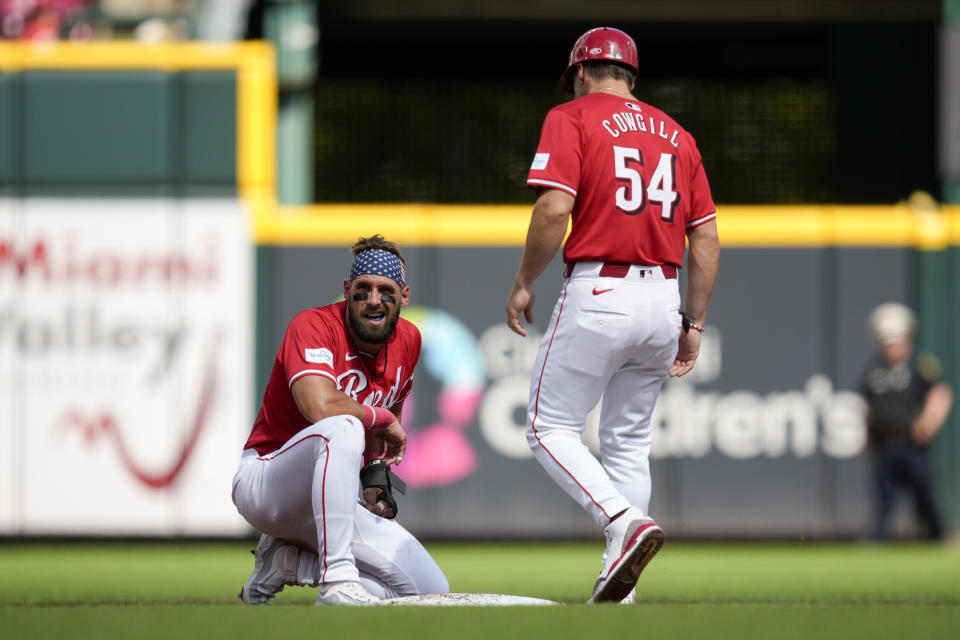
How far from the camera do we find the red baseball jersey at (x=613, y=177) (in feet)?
16.6

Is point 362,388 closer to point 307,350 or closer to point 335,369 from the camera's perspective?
point 335,369

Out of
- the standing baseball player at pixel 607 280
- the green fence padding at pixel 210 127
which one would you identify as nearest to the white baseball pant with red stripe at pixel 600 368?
the standing baseball player at pixel 607 280

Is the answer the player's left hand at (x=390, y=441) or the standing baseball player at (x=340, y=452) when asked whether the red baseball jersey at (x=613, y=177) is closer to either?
the standing baseball player at (x=340, y=452)

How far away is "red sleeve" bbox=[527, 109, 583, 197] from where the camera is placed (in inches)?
198

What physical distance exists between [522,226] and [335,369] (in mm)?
5547

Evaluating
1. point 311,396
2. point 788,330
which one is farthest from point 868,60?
point 311,396

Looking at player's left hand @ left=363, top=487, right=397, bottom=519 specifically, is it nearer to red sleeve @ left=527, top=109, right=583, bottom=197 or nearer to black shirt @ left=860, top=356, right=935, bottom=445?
red sleeve @ left=527, top=109, right=583, bottom=197

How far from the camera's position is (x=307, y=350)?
497 centimetres

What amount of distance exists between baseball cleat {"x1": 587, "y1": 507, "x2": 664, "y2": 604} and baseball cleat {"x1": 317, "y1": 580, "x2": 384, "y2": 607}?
0.80 m

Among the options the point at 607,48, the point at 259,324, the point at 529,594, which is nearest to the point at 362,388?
the point at 607,48

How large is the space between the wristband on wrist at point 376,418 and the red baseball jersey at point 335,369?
0.58ft

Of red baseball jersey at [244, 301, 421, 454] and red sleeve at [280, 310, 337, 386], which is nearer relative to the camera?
red sleeve at [280, 310, 337, 386]

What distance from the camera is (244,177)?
34.3ft

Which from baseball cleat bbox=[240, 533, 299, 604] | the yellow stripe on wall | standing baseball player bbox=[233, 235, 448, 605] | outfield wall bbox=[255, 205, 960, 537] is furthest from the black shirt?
baseball cleat bbox=[240, 533, 299, 604]
